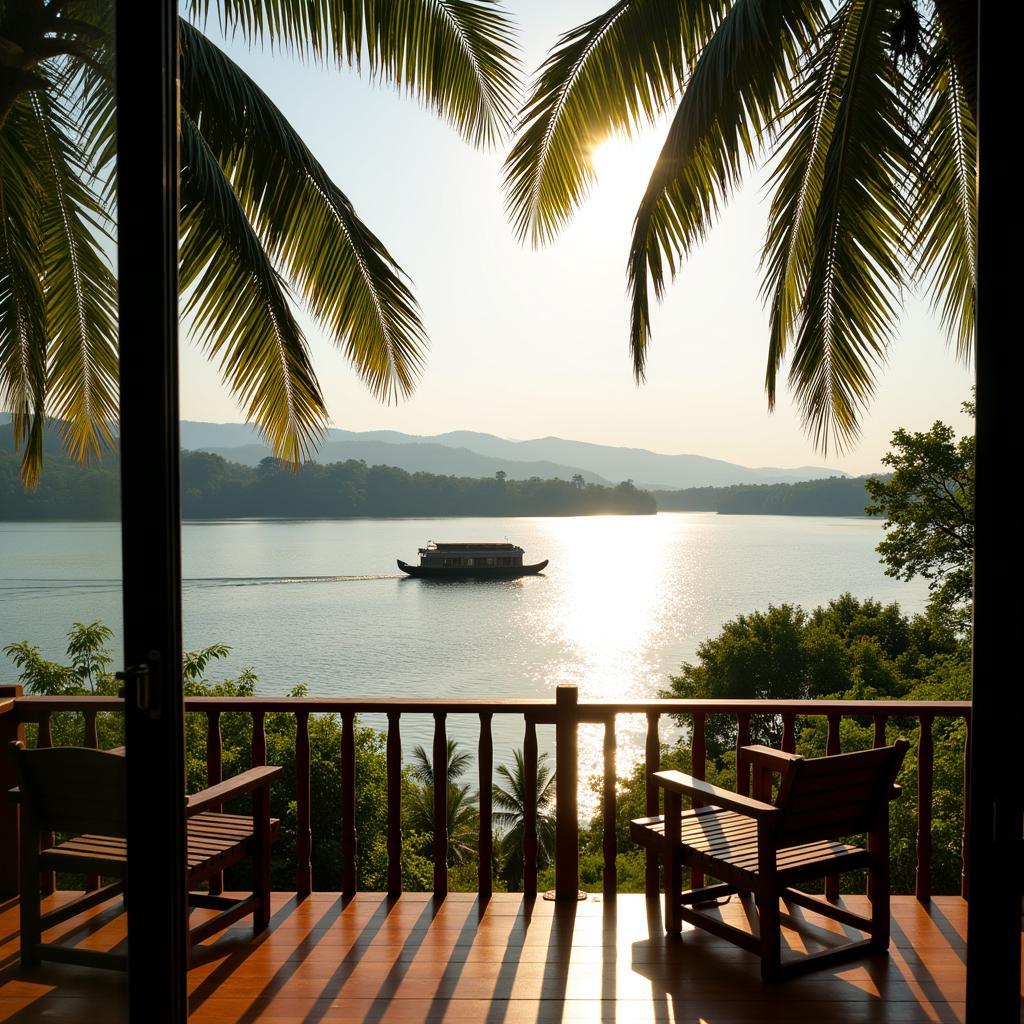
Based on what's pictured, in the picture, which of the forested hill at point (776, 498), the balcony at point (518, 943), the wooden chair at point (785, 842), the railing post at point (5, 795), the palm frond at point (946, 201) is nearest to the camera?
the railing post at point (5, 795)

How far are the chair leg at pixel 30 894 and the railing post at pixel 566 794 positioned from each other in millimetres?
Answer: 1640

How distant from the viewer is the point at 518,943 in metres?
2.78

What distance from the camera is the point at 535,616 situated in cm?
4641

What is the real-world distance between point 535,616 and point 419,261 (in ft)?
70.6

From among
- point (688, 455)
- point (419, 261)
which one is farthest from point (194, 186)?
point (688, 455)

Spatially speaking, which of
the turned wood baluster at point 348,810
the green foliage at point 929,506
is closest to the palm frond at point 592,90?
the turned wood baluster at point 348,810

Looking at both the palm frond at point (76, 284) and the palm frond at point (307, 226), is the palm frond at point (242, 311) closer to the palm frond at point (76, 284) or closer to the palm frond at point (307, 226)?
the palm frond at point (307, 226)

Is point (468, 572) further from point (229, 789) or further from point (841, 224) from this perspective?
point (229, 789)

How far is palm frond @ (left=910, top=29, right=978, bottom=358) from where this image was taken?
4.05 m

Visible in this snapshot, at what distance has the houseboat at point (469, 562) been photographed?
1745 inches

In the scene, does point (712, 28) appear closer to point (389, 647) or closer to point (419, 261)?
point (389, 647)

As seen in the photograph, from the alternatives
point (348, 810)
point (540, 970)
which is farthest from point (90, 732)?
point (348, 810)

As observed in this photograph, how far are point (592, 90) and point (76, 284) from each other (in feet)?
12.2

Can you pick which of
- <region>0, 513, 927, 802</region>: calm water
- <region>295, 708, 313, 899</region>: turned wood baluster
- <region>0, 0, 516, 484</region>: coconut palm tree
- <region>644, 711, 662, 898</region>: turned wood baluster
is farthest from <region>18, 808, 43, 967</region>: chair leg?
<region>0, 513, 927, 802</region>: calm water
